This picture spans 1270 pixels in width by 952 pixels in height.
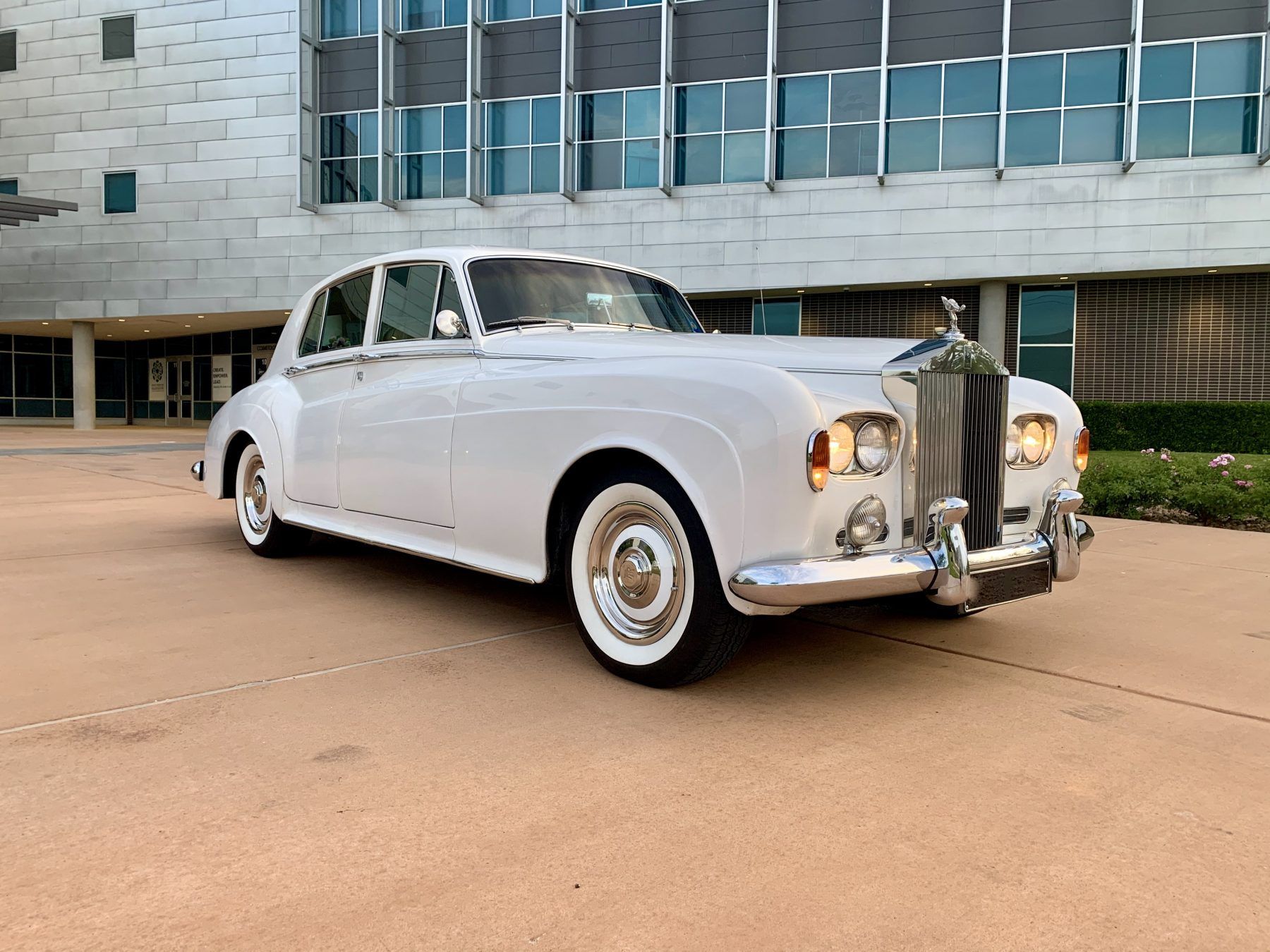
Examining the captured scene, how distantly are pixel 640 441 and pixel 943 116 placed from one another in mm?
19799

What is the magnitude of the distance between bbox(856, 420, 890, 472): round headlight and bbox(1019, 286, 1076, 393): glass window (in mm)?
19753

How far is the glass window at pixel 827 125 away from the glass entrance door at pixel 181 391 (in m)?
24.6

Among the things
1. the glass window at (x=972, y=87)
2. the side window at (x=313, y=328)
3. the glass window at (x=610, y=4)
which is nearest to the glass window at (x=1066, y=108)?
the glass window at (x=972, y=87)

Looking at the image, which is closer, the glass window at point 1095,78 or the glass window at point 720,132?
the glass window at point 1095,78

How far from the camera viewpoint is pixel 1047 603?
5094 millimetres

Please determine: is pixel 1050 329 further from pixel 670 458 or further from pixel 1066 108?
pixel 670 458


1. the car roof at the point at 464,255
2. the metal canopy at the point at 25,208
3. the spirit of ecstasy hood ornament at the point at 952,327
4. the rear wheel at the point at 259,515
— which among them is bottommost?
the rear wheel at the point at 259,515

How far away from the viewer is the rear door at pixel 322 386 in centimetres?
514

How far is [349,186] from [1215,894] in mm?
26406

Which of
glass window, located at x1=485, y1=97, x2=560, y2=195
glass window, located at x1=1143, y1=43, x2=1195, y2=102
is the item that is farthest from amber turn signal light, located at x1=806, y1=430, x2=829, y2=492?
glass window, located at x1=485, y1=97, x2=560, y2=195

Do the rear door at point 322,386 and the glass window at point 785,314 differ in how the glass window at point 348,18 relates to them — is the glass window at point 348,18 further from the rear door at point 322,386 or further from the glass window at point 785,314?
the rear door at point 322,386

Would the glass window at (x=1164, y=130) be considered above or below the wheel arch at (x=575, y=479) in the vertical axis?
above

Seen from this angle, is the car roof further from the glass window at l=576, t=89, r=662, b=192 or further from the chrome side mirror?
the glass window at l=576, t=89, r=662, b=192

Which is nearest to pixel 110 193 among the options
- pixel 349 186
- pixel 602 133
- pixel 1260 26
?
pixel 349 186
